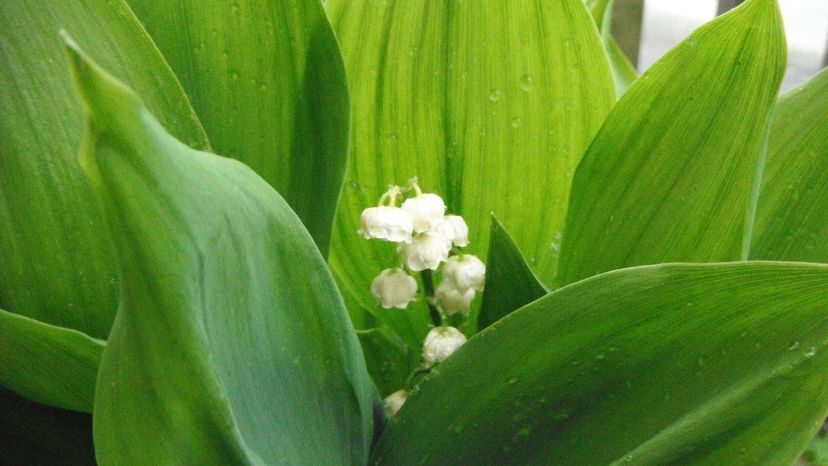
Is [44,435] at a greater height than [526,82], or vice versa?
[526,82]

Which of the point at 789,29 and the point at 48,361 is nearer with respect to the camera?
the point at 48,361

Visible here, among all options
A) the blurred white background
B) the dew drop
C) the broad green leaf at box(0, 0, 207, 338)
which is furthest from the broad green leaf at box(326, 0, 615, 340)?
the blurred white background

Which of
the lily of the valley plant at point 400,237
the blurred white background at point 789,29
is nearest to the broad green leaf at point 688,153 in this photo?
the lily of the valley plant at point 400,237

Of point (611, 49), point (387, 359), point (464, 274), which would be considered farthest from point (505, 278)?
point (611, 49)


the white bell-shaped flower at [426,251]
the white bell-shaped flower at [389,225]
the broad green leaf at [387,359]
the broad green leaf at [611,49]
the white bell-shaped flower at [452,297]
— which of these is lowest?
the broad green leaf at [387,359]

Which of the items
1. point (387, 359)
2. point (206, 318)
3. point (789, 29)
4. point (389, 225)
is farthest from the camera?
point (789, 29)

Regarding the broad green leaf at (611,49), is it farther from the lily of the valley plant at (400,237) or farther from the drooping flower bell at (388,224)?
the drooping flower bell at (388,224)

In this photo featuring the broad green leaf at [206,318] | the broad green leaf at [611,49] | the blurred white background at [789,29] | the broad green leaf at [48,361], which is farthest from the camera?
the blurred white background at [789,29]

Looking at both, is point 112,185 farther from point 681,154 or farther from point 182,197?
point 681,154

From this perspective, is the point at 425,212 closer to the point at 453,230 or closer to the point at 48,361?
the point at 453,230
